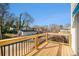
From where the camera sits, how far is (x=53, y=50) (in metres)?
2.98

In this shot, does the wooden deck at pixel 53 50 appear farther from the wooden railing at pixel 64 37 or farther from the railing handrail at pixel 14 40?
the railing handrail at pixel 14 40

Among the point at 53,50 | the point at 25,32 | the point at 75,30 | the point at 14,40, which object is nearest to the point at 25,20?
the point at 25,32

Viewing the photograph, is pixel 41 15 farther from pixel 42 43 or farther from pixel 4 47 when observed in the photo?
pixel 4 47

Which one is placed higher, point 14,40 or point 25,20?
point 25,20

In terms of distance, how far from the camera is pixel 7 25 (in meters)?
2.92

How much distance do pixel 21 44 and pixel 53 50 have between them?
1.67 feet

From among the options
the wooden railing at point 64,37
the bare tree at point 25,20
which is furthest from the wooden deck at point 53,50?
the bare tree at point 25,20

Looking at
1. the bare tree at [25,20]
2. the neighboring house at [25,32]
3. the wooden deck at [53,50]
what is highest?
the bare tree at [25,20]

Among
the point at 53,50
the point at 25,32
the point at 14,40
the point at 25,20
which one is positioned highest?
the point at 25,20

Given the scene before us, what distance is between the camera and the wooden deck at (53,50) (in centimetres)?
294

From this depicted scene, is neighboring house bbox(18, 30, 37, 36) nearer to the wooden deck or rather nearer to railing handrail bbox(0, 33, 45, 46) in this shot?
railing handrail bbox(0, 33, 45, 46)

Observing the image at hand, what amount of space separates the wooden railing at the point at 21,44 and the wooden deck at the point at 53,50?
7 centimetres

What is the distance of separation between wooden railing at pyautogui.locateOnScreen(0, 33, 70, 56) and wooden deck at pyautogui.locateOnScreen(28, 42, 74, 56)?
0.24 ft

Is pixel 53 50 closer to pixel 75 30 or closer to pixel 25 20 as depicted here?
pixel 75 30
